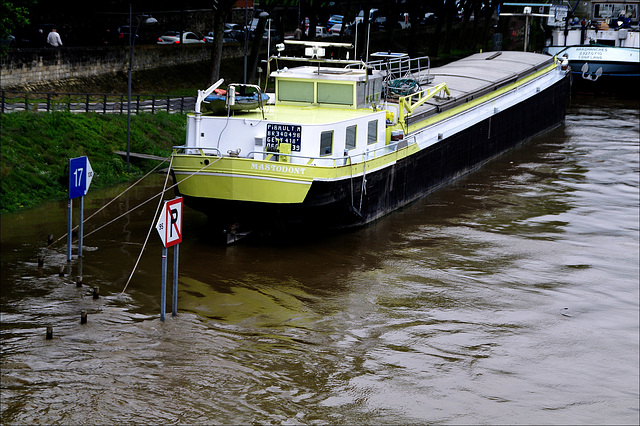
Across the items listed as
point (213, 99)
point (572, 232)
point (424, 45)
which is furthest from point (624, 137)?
point (424, 45)

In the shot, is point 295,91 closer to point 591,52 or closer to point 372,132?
point 372,132

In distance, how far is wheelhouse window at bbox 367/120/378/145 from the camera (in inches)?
995

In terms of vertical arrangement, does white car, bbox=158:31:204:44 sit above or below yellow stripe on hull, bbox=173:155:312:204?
above

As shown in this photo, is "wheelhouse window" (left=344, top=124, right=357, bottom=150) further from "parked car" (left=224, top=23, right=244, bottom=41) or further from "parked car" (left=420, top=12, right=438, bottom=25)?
"parked car" (left=420, top=12, right=438, bottom=25)

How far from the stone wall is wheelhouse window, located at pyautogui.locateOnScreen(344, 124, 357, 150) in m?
20.2

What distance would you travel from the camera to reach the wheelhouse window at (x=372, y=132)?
25281 millimetres

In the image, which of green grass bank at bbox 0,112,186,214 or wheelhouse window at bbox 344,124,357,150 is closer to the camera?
wheelhouse window at bbox 344,124,357,150

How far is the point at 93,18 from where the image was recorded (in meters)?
54.2

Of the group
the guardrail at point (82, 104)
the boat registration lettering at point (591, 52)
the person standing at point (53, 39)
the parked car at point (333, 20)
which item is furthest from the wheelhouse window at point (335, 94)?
the parked car at point (333, 20)

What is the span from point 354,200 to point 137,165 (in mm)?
10172

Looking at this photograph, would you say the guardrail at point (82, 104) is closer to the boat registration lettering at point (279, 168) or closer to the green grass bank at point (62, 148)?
the green grass bank at point (62, 148)

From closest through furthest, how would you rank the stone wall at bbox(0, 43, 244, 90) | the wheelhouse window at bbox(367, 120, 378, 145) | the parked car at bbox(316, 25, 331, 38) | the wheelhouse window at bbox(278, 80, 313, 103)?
1. the wheelhouse window at bbox(367, 120, 378, 145)
2. the wheelhouse window at bbox(278, 80, 313, 103)
3. the stone wall at bbox(0, 43, 244, 90)
4. the parked car at bbox(316, 25, 331, 38)

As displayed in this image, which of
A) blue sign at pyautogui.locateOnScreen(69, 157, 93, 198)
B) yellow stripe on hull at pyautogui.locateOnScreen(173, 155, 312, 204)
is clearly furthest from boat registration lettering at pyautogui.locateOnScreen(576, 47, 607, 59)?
blue sign at pyautogui.locateOnScreen(69, 157, 93, 198)

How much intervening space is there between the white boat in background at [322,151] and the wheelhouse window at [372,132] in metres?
0.04
